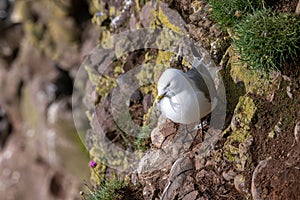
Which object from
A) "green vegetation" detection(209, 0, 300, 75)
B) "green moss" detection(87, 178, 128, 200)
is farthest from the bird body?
"green moss" detection(87, 178, 128, 200)

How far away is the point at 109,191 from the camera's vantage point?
2.82 meters

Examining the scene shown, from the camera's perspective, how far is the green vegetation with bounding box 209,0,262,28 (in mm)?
2555

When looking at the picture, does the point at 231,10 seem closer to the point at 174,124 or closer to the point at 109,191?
the point at 174,124

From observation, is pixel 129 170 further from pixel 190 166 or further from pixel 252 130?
pixel 252 130

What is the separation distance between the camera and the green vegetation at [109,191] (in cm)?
279

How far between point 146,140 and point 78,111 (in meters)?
2.06

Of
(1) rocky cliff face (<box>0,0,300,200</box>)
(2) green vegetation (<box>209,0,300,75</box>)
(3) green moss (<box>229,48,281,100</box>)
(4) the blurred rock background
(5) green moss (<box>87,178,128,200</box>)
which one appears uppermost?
(2) green vegetation (<box>209,0,300,75</box>)

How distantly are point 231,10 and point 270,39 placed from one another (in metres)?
0.43

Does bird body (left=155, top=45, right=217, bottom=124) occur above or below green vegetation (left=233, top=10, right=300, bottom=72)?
below

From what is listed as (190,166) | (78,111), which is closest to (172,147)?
(190,166)

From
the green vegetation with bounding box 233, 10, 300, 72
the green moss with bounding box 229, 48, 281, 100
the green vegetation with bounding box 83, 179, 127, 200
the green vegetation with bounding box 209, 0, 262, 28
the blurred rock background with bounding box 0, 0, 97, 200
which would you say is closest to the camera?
the green vegetation with bounding box 233, 10, 300, 72

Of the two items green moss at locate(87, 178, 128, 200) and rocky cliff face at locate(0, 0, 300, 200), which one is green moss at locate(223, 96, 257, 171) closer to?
rocky cliff face at locate(0, 0, 300, 200)

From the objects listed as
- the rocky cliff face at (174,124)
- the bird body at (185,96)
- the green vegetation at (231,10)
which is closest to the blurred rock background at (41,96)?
the rocky cliff face at (174,124)

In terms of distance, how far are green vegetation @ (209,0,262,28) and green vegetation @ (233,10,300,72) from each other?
0.54 feet
